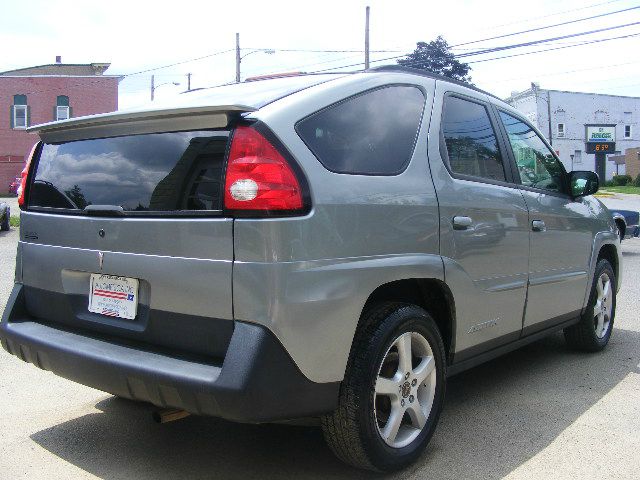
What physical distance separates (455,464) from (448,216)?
1179 millimetres

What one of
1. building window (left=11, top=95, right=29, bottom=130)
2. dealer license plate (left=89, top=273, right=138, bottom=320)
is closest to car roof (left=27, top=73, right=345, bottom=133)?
dealer license plate (left=89, top=273, right=138, bottom=320)

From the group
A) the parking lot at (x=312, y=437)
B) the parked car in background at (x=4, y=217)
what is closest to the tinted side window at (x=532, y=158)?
the parking lot at (x=312, y=437)

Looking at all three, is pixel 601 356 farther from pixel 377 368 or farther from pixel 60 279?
pixel 60 279

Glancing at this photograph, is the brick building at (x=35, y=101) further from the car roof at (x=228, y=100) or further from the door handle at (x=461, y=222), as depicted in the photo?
the door handle at (x=461, y=222)

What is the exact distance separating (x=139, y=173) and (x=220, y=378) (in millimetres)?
981

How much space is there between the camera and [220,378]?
2.42 m

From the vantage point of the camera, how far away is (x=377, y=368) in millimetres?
2746

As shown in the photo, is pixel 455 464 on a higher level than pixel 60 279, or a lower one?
lower

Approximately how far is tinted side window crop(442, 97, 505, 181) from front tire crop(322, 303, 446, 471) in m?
0.93

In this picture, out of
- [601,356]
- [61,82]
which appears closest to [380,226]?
[601,356]

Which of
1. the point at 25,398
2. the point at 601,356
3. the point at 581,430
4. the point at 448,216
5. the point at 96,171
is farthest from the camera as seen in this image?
the point at 601,356

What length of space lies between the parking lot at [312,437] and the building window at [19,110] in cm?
4359

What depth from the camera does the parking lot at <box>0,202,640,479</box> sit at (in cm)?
305

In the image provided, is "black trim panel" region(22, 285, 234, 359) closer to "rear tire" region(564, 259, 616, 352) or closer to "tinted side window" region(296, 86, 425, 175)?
"tinted side window" region(296, 86, 425, 175)
